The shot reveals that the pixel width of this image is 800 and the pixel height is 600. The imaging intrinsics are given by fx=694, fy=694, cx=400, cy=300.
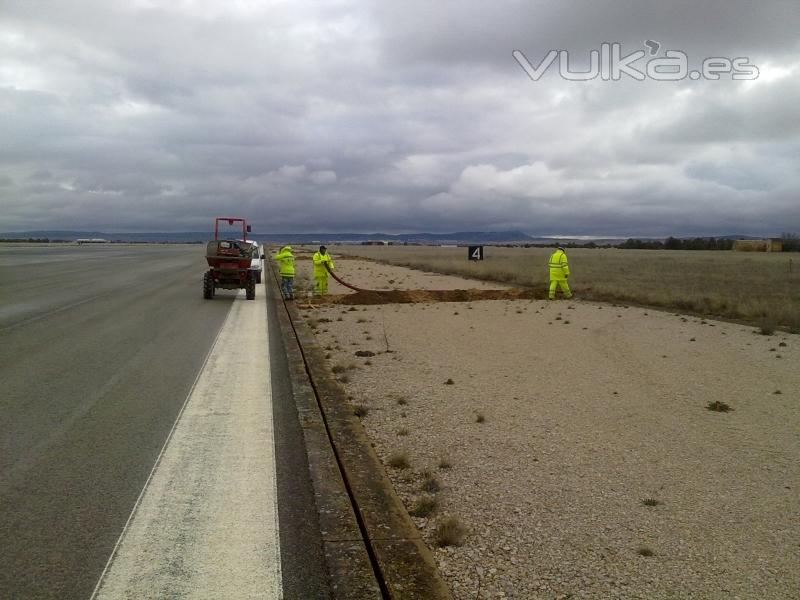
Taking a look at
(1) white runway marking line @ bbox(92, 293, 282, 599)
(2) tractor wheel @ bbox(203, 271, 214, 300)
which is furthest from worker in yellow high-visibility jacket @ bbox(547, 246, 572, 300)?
(1) white runway marking line @ bbox(92, 293, 282, 599)

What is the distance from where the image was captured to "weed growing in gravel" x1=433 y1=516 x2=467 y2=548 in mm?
4219

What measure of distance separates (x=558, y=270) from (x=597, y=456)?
52.5ft

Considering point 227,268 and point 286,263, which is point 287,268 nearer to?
point 286,263

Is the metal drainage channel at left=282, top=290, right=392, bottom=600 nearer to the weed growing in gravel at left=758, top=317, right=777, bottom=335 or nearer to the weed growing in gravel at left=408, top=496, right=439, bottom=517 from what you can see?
the weed growing in gravel at left=408, top=496, right=439, bottom=517

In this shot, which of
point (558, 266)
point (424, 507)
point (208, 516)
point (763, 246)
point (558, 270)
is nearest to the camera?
point (208, 516)

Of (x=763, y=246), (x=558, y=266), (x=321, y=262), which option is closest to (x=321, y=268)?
(x=321, y=262)

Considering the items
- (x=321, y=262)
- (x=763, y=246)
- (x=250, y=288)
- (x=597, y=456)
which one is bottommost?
(x=597, y=456)

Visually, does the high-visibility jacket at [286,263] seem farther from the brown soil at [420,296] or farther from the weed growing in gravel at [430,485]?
the weed growing in gravel at [430,485]

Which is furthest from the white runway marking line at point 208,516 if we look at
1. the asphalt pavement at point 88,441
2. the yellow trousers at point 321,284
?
the yellow trousers at point 321,284

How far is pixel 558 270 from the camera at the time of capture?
21516 millimetres

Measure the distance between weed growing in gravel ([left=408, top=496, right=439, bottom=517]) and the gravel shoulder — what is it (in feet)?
0.19

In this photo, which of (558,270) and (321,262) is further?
(558,270)

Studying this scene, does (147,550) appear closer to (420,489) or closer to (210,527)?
(210,527)

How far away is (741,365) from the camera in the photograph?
35.6 feet
